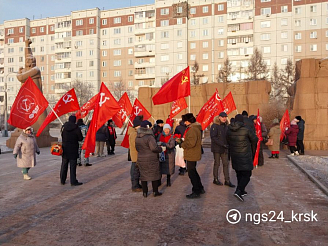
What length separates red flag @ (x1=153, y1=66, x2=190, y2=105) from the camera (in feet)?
32.0

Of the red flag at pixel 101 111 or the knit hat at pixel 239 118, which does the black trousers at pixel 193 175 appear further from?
the red flag at pixel 101 111

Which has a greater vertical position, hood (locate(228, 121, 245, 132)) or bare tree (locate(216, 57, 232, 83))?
bare tree (locate(216, 57, 232, 83))

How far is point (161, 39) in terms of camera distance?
57.8 metres

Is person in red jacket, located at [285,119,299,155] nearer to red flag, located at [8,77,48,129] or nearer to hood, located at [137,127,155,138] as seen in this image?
hood, located at [137,127,155,138]

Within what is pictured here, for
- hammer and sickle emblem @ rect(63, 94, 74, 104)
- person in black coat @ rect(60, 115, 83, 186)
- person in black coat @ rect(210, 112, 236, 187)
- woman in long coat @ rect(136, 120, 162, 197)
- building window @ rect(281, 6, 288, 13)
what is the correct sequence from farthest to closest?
building window @ rect(281, 6, 288, 13) → hammer and sickle emblem @ rect(63, 94, 74, 104) → person in black coat @ rect(60, 115, 83, 186) → person in black coat @ rect(210, 112, 236, 187) → woman in long coat @ rect(136, 120, 162, 197)

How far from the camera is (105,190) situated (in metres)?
6.98

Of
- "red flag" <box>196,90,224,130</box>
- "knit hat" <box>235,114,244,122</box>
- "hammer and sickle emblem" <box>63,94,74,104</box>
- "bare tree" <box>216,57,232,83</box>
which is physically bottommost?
"knit hat" <box>235,114,244,122</box>

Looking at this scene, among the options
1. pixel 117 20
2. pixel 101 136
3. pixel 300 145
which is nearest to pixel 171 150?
pixel 101 136

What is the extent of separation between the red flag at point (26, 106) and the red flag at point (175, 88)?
362 cm

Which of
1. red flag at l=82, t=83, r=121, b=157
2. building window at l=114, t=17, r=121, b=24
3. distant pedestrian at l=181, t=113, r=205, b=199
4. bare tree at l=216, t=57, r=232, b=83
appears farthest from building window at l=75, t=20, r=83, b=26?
distant pedestrian at l=181, t=113, r=205, b=199

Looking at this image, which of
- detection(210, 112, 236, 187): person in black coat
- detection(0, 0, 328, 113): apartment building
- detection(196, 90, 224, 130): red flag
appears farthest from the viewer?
detection(0, 0, 328, 113): apartment building

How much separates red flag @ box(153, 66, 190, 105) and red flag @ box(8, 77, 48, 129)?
3.62 meters

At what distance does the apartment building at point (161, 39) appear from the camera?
51.5m

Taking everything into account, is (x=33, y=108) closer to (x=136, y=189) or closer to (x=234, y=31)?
(x=136, y=189)
